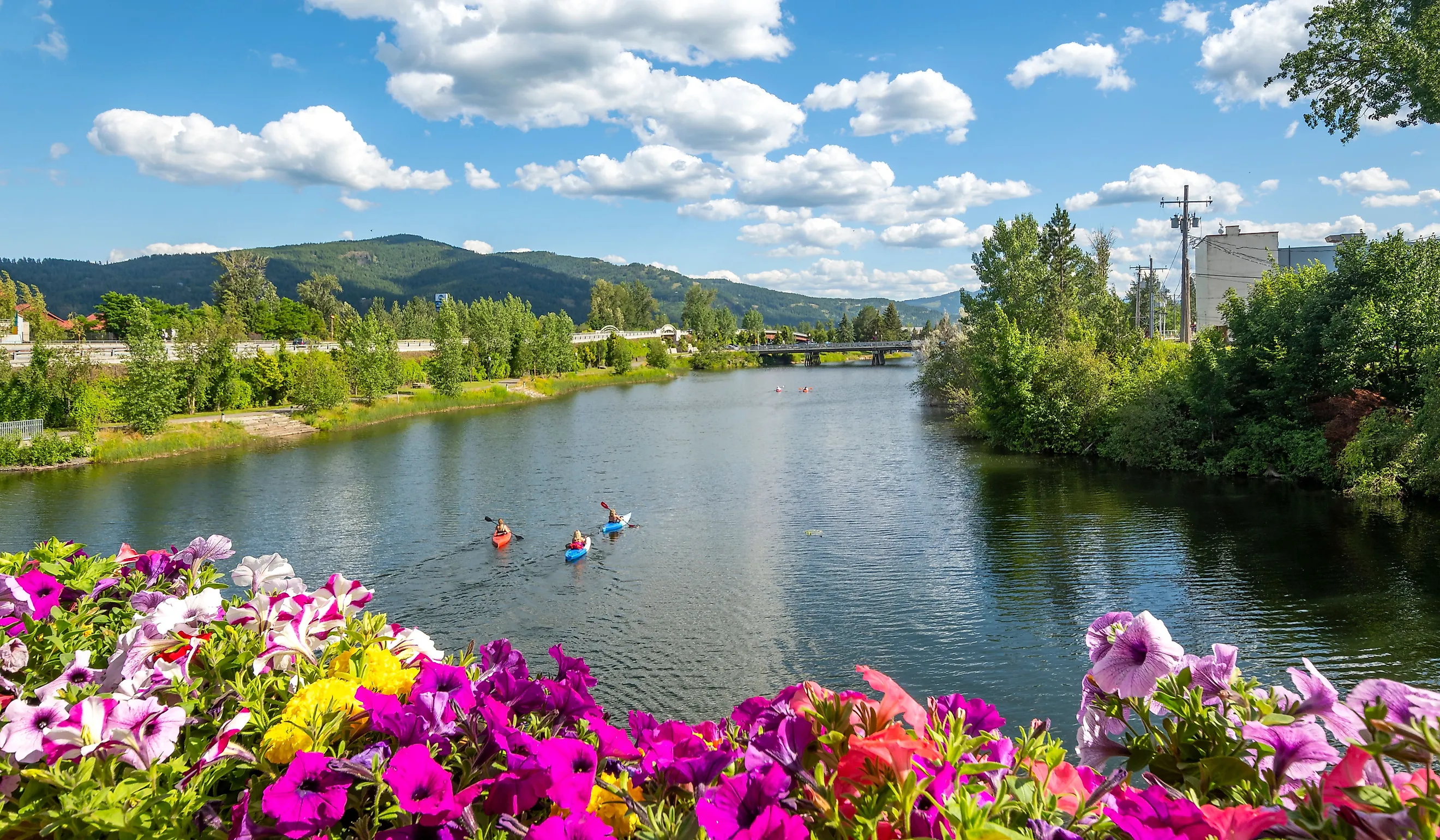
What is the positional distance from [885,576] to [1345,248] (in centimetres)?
2082

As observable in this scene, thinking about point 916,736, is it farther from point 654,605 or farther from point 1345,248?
point 1345,248

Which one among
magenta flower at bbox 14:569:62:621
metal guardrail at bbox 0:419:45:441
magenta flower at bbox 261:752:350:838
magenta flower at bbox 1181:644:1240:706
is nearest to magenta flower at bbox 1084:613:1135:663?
magenta flower at bbox 1181:644:1240:706

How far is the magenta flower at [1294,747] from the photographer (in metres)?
1.84

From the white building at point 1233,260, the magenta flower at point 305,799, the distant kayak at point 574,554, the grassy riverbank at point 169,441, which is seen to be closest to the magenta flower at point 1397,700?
the magenta flower at point 305,799

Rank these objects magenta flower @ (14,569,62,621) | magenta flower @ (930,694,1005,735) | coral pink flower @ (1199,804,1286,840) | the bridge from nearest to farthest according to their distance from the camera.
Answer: coral pink flower @ (1199,804,1286,840)
magenta flower @ (930,694,1005,735)
magenta flower @ (14,569,62,621)
the bridge

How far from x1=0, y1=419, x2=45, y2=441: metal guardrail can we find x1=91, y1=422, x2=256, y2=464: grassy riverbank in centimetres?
258

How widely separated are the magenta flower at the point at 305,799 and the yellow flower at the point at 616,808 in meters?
0.64

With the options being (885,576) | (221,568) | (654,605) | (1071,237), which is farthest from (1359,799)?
(1071,237)

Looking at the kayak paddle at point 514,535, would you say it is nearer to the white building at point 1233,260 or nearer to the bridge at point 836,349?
the white building at point 1233,260

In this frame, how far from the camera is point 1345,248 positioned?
26875mm

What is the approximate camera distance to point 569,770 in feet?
6.77

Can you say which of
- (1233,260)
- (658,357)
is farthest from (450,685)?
(658,357)

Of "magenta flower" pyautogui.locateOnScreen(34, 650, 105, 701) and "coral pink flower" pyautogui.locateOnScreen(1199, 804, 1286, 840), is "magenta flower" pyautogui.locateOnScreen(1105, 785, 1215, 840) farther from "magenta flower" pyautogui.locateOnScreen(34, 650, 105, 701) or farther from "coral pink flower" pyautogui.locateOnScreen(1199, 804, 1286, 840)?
"magenta flower" pyautogui.locateOnScreen(34, 650, 105, 701)

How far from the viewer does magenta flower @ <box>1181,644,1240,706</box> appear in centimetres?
204
